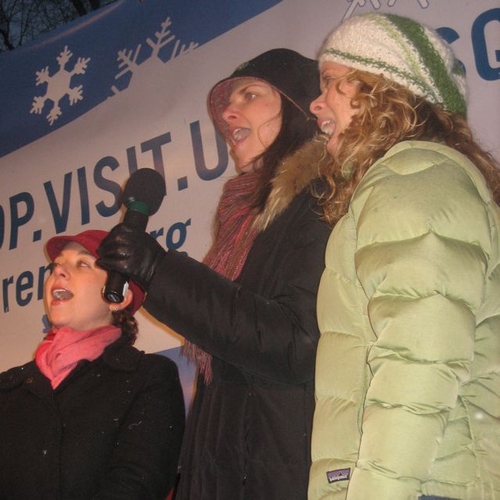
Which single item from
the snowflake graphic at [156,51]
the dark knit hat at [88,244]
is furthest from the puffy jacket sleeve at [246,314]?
the snowflake graphic at [156,51]

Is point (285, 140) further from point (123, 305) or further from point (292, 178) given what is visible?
point (123, 305)

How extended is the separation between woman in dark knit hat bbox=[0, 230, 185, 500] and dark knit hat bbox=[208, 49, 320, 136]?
2.29 feet

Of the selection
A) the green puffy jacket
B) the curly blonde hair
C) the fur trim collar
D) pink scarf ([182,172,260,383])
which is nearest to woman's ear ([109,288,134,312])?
pink scarf ([182,172,260,383])

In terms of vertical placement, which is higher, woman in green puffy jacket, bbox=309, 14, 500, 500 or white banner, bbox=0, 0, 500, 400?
white banner, bbox=0, 0, 500, 400

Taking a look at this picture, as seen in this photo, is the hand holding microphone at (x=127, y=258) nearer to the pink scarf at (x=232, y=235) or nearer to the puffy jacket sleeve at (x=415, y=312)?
the pink scarf at (x=232, y=235)

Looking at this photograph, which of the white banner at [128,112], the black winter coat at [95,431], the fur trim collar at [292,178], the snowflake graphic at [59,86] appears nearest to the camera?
the fur trim collar at [292,178]

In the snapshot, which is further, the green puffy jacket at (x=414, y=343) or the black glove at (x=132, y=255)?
the black glove at (x=132, y=255)

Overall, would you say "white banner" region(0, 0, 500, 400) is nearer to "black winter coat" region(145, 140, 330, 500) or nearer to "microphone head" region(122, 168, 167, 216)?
"microphone head" region(122, 168, 167, 216)

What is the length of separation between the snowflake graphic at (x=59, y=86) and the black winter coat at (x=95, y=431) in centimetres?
136

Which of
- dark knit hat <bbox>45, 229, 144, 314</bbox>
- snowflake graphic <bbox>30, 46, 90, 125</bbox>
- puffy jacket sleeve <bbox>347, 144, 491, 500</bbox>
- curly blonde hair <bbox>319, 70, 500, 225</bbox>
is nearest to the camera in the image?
puffy jacket sleeve <bbox>347, 144, 491, 500</bbox>

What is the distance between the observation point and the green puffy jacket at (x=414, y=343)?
1138mm

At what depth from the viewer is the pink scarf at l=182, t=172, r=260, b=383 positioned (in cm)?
184

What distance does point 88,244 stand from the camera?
257 centimetres

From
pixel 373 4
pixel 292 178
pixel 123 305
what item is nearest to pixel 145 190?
pixel 292 178
